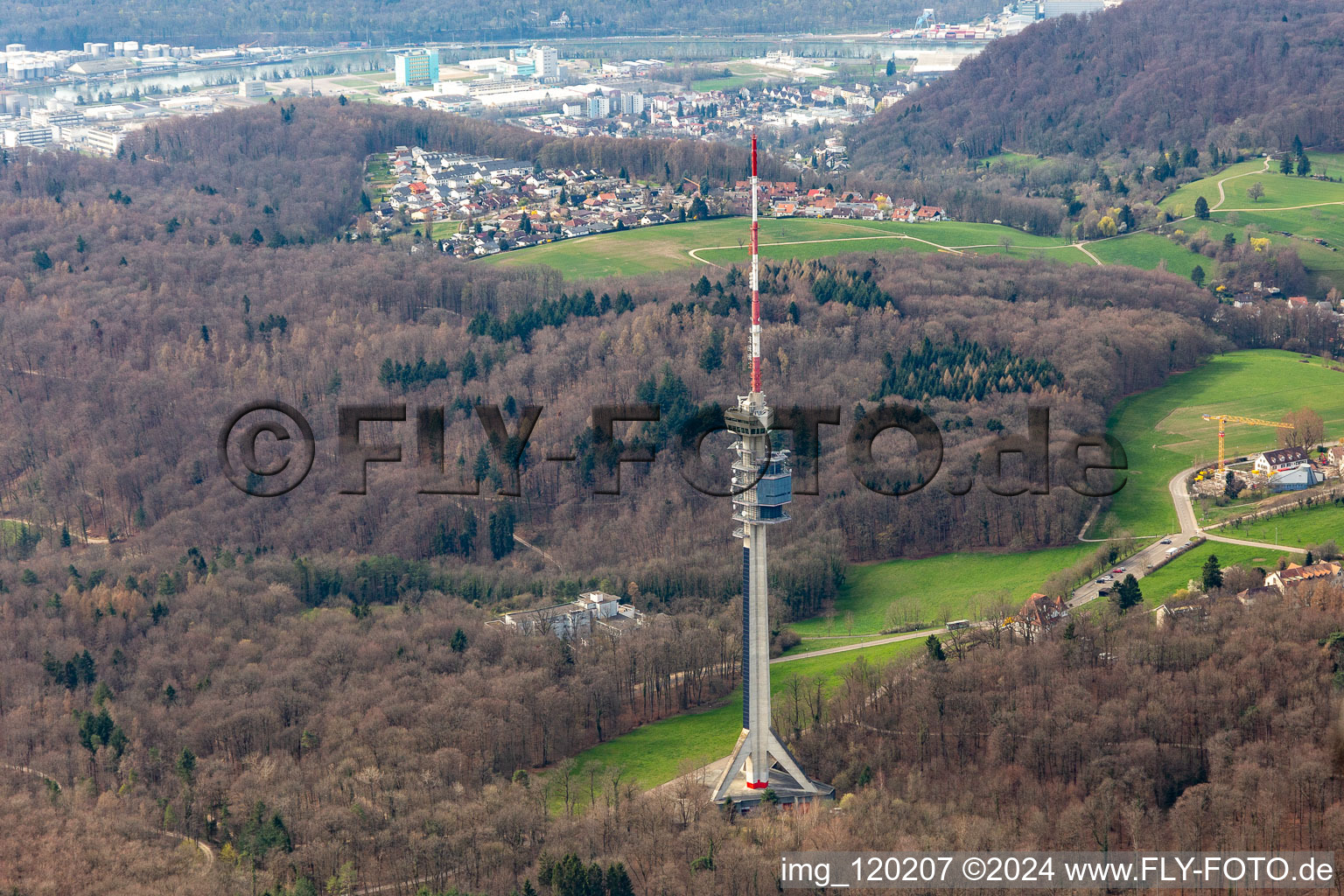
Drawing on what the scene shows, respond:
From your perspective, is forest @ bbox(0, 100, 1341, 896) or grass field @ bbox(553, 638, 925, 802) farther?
grass field @ bbox(553, 638, 925, 802)

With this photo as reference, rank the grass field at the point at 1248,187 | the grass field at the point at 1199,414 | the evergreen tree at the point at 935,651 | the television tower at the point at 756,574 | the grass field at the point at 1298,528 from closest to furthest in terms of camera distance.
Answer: the television tower at the point at 756,574 → the evergreen tree at the point at 935,651 → the grass field at the point at 1298,528 → the grass field at the point at 1199,414 → the grass field at the point at 1248,187

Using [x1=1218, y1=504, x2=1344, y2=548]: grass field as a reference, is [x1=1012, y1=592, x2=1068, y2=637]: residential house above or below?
below

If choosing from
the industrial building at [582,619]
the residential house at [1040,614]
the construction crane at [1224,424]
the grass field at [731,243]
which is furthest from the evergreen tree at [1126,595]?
the grass field at [731,243]

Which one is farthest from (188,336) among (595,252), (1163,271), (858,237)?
(1163,271)

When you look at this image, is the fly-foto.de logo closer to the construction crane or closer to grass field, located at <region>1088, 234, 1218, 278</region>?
the construction crane

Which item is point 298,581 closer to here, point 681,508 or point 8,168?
point 681,508

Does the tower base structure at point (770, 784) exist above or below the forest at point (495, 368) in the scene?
below

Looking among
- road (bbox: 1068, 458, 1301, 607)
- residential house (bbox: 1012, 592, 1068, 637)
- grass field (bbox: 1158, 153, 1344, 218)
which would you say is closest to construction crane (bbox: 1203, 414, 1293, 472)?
road (bbox: 1068, 458, 1301, 607)

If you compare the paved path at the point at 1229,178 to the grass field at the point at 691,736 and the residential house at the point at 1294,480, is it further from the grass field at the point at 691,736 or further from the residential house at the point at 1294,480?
the grass field at the point at 691,736
